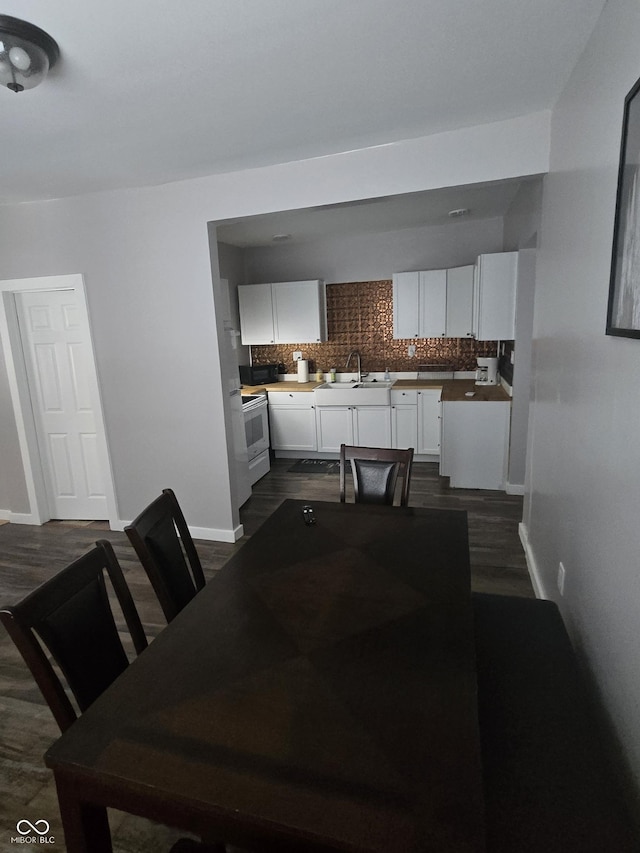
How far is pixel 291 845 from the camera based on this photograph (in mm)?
808

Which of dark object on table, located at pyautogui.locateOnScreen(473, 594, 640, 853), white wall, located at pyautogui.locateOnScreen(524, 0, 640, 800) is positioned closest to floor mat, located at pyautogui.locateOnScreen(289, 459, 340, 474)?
white wall, located at pyautogui.locateOnScreen(524, 0, 640, 800)

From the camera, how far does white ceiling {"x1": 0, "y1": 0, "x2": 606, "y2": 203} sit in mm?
1516

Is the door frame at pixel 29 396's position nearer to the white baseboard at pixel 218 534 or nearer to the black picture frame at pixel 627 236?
the white baseboard at pixel 218 534

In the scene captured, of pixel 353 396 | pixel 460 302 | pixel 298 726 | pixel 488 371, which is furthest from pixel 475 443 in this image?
pixel 298 726

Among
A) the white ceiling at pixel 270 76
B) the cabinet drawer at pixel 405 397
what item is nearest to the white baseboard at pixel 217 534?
the cabinet drawer at pixel 405 397

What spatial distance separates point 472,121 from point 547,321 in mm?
1124

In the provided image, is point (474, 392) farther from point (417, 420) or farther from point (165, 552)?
point (165, 552)

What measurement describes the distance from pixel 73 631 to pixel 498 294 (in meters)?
3.90

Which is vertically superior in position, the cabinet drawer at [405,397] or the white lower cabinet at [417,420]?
the cabinet drawer at [405,397]

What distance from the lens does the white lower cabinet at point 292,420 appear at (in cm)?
529

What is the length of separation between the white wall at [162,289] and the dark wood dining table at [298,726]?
2.11 meters

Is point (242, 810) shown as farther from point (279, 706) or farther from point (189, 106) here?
point (189, 106)

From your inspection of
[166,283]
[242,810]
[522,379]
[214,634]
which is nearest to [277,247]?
[166,283]

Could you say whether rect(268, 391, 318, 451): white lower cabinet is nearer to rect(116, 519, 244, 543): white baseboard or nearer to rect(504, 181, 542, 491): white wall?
rect(116, 519, 244, 543): white baseboard
